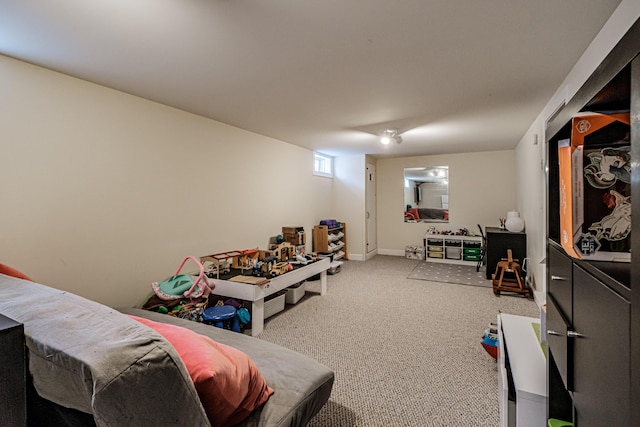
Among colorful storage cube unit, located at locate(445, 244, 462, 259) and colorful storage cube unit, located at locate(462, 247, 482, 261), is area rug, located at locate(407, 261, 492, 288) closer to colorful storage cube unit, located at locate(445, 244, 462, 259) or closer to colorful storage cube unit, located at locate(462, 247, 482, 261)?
colorful storage cube unit, located at locate(462, 247, 482, 261)

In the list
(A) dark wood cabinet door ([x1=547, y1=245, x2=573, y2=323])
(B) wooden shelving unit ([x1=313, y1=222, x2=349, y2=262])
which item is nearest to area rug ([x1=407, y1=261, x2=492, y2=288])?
(B) wooden shelving unit ([x1=313, y1=222, x2=349, y2=262])

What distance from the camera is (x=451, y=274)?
204 inches

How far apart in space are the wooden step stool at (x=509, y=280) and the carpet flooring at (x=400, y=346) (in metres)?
0.16

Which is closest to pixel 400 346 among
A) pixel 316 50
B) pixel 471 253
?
pixel 316 50

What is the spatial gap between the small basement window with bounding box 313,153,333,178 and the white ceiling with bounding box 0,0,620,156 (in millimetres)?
2736

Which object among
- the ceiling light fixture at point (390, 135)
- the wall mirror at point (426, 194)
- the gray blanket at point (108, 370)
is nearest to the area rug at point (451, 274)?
the wall mirror at point (426, 194)

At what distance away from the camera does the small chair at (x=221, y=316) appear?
2697 mm

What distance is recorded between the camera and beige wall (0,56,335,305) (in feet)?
7.13

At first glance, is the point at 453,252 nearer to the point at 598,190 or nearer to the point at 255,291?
the point at 255,291

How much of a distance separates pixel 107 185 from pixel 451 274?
5.03 metres

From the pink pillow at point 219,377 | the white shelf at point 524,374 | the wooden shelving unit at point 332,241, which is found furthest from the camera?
the wooden shelving unit at point 332,241

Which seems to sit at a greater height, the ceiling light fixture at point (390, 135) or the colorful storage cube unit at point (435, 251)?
the ceiling light fixture at point (390, 135)

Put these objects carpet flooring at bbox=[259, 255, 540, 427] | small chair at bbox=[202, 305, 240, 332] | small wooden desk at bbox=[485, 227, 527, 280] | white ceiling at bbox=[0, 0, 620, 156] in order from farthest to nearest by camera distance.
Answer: small wooden desk at bbox=[485, 227, 527, 280]
small chair at bbox=[202, 305, 240, 332]
carpet flooring at bbox=[259, 255, 540, 427]
white ceiling at bbox=[0, 0, 620, 156]

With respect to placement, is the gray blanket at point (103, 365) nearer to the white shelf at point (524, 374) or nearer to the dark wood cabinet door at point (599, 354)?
the dark wood cabinet door at point (599, 354)
